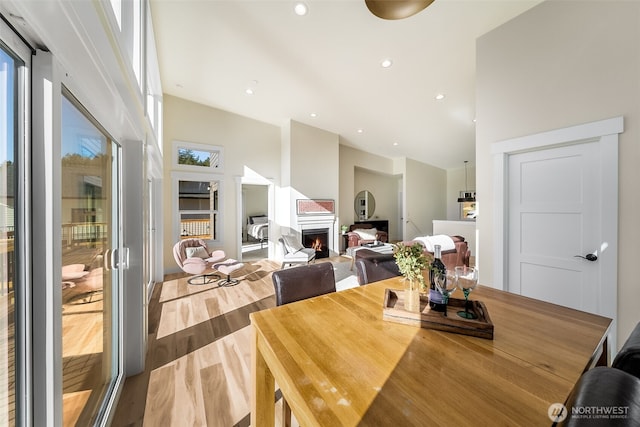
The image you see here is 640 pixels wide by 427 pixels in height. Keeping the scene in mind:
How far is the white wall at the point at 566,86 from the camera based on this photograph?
1760mm

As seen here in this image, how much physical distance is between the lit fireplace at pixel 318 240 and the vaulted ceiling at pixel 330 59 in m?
2.74

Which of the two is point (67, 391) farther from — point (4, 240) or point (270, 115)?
point (270, 115)

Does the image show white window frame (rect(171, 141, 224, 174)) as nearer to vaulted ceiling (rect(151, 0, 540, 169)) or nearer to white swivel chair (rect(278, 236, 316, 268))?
vaulted ceiling (rect(151, 0, 540, 169))

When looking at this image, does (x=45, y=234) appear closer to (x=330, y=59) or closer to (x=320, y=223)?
(x=330, y=59)

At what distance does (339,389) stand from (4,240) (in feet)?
3.36

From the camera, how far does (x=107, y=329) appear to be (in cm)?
157

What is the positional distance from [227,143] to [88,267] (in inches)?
180

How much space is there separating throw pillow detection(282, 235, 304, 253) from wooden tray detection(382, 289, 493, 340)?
3851mm

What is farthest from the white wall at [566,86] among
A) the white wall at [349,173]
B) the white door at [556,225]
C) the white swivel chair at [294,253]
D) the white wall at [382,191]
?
the white wall at [382,191]

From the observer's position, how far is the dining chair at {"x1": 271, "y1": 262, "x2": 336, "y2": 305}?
1509mm

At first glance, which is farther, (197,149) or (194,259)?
(197,149)

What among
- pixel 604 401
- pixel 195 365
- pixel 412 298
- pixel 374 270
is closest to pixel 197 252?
pixel 195 365

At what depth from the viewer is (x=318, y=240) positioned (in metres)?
6.20

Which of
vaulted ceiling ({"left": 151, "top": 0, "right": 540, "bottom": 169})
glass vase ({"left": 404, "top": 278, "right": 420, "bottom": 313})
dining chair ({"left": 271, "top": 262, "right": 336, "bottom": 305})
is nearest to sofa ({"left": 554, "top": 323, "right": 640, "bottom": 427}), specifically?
glass vase ({"left": 404, "top": 278, "right": 420, "bottom": 313})
